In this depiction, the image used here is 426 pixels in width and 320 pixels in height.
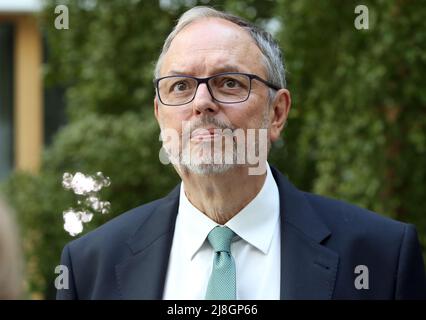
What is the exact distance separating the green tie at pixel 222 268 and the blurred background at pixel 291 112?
154 centimetres

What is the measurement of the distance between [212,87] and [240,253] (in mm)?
482

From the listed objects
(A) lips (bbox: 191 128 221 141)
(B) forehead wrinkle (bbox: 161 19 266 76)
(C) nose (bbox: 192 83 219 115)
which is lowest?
(A) lips (bbox: 191 128 221 141)

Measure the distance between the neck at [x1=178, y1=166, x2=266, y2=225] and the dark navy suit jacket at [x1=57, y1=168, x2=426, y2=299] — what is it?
0.10 metres

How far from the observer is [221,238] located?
8.16 feet

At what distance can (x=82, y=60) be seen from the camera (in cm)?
707

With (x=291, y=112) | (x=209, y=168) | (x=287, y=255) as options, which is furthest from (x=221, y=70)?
(x=291, y=112)

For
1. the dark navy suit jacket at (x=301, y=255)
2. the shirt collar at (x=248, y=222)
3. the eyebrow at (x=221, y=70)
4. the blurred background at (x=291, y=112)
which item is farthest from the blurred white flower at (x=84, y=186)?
the eyebrow at (x=221, y=70)

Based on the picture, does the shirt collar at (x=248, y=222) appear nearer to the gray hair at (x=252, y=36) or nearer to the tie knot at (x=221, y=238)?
the tie knot at (x=221, y=238)

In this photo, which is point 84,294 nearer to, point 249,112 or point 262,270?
point 262,270

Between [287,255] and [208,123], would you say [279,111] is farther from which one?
[287,255]

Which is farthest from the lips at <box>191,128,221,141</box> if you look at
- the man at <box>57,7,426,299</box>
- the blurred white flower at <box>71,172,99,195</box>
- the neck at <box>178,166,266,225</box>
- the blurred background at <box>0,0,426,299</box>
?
the blurred background at <box>0,0,426,299</box>

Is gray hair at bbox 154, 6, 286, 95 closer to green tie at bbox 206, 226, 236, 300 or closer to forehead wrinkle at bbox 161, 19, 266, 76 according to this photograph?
forehead wrinkle at bbox 161, 19, 266, 76

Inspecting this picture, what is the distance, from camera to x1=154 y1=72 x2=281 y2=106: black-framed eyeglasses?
8.18 feet
